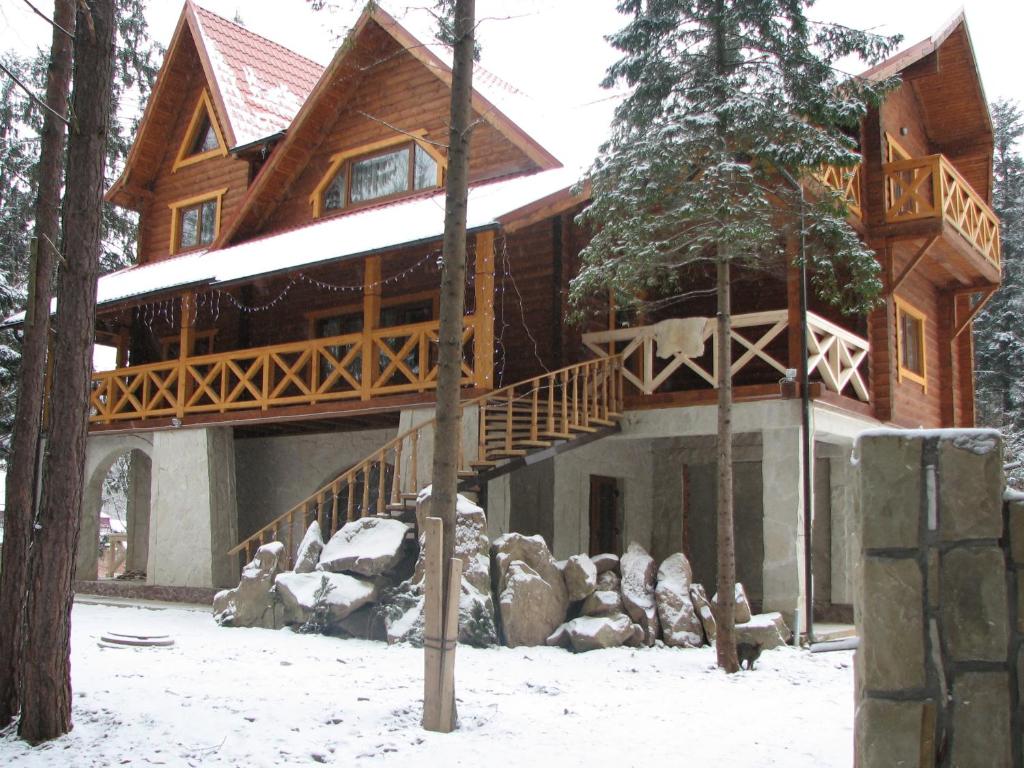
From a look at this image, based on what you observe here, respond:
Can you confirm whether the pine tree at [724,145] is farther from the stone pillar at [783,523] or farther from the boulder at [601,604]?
the stone pillar at [783,523]

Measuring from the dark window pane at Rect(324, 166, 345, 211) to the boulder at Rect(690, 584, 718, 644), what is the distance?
10.0 m

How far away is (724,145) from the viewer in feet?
32.3

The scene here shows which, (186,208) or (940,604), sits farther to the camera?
(186,208)

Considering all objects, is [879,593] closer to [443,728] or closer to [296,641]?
[443,728]

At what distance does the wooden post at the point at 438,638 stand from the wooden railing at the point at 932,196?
10331 millimetres

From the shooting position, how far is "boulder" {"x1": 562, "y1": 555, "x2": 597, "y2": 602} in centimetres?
1048

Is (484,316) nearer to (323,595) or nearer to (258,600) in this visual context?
(323,595)

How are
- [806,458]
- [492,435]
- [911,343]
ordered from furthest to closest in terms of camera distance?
[911,343]
[492,435]
[806,458]

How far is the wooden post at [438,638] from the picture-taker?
20.3ft

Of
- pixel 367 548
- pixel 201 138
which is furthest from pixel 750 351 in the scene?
pixel 201 138

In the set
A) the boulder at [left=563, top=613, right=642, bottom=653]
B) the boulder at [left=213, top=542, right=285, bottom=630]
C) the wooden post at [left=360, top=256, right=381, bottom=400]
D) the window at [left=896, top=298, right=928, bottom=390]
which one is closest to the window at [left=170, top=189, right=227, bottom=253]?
the wooden post at [left=360, top=256, right=381, bottom=400]

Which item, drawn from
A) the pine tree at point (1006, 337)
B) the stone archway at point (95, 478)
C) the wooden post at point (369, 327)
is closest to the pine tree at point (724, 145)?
the wooden post at point (369, 327)

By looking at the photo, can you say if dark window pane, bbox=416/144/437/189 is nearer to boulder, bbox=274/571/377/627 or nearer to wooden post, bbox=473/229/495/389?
wooden post, bbox=473/229/495/389

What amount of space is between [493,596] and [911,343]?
30.7ft
